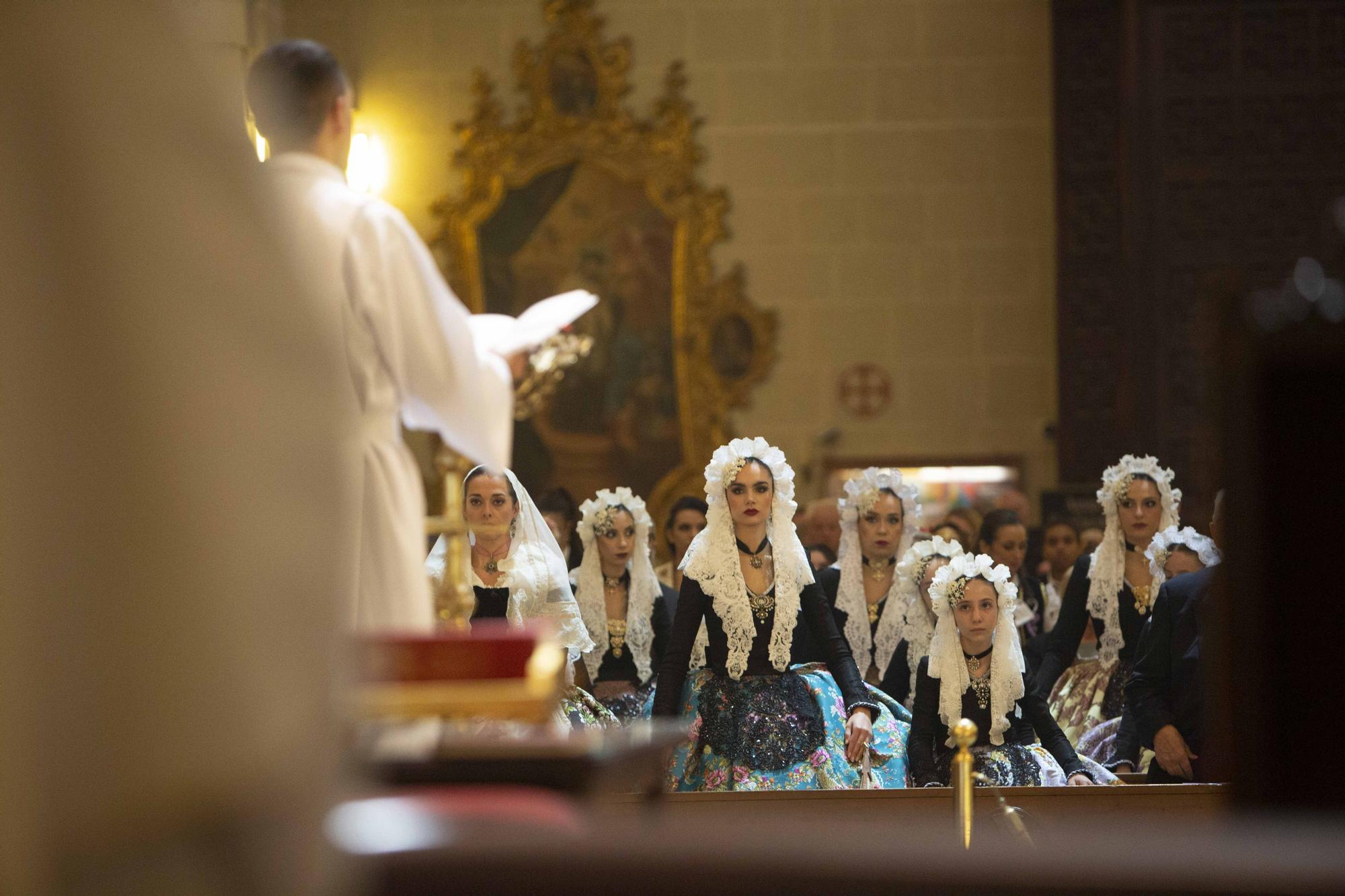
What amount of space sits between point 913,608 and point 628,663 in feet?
4.40

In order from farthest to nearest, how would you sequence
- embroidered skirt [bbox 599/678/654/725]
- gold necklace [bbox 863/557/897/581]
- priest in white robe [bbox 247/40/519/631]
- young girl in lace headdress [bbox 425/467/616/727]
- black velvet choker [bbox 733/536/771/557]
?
gold necklace [bbox 863/557/897/581], embroidered skirt [bbox 599/678/654/725], young girl in lace headdress [bbox 425/467/616/727], black velvet choker [bbox 733/536/771/557], priest in white robe [bbox 247/40/519/631]

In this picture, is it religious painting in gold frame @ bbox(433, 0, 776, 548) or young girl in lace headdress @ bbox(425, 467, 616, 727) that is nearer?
young girl in lace headdress @ bbox(425, 467, 616, 727)

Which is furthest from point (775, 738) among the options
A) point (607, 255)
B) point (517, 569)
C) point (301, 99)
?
point (607, 255)

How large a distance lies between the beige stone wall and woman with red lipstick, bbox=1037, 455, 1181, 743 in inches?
233

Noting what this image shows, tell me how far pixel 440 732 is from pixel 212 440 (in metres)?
Answer: 1.77

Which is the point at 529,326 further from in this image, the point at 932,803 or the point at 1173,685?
the point at 1173,685

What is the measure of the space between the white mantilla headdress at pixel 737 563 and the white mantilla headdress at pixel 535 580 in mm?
549

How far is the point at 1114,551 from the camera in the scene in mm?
7746

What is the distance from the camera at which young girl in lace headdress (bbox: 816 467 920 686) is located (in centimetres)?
770

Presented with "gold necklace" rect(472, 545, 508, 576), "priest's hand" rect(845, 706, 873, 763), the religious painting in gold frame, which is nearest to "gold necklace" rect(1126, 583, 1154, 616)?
"priest's hand" rect(845, 706, 873, 763)

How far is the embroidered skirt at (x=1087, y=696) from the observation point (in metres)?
7.65

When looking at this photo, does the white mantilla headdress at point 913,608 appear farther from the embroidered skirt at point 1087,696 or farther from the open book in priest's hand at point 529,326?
the open book in priest's hand at point 529,326

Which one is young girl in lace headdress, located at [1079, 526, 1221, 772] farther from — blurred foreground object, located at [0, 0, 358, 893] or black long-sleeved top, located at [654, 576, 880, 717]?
blurred foreground object, located at [0, 0, 358, 893]

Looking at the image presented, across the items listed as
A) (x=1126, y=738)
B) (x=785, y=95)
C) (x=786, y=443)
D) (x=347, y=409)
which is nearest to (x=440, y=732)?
(x=347, y=409)
